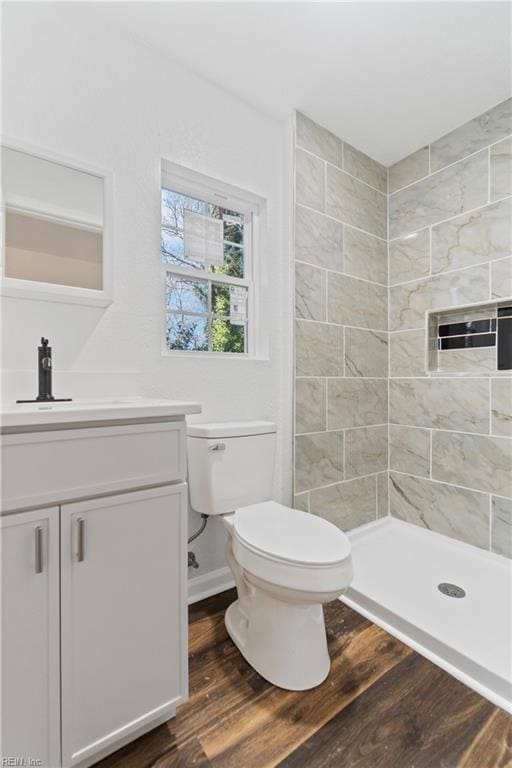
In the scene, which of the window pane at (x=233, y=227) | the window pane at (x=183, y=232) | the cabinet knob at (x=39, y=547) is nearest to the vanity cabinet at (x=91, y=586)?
the cabinet knob at (x=39, y=547)

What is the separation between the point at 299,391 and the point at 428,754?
138 centimetres

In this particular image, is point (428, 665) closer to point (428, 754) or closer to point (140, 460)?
point (428, 754)

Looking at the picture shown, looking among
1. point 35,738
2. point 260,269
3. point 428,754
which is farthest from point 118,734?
point 260,269

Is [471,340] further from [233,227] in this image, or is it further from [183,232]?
[183,232]

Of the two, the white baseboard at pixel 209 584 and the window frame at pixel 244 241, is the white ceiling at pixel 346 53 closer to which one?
the window frame at pixel 244 241

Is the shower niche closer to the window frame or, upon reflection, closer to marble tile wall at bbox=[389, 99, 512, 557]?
marble tile wall at bbox=[389, 99, 512, 557]

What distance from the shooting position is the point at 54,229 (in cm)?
130

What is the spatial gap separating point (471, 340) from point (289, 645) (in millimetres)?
1800

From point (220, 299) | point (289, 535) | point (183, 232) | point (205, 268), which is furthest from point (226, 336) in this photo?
point (289, 535)

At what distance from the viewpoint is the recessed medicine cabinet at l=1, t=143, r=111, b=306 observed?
123 cm

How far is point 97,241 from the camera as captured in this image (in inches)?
54.6

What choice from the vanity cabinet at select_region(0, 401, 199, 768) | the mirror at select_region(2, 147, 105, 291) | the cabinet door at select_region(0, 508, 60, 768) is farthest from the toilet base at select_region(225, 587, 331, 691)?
the mirror at select_region(2, 147, 105, 291)

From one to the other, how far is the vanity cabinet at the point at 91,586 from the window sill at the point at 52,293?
677mm

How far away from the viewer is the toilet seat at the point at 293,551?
1085 millimetres
